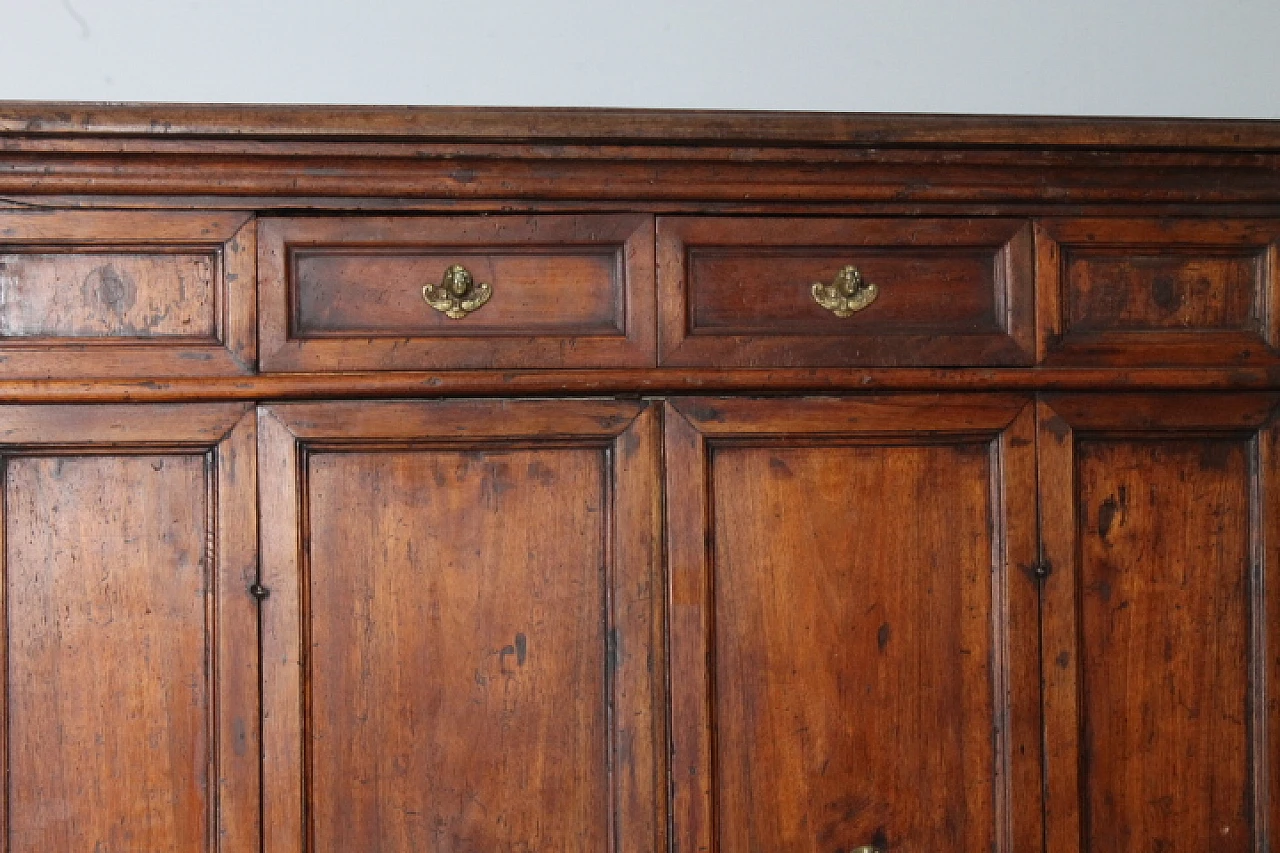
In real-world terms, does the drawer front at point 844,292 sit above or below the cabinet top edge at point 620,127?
below

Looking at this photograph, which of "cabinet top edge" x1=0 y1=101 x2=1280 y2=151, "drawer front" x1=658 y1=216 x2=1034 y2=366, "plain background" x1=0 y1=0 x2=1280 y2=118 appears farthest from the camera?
"plain background" x1=0 y1=0 x2=1280 y2=118

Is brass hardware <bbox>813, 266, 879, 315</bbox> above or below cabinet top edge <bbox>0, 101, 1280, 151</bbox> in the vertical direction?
below

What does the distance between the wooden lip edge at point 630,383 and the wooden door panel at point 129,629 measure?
28 millimetres

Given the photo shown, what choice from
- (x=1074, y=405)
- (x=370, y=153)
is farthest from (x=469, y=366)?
(x=1074, y=405)

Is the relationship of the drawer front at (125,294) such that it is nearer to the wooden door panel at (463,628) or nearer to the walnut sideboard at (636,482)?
the walnut sideboard at (636,482)

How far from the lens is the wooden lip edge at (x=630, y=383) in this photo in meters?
1.28

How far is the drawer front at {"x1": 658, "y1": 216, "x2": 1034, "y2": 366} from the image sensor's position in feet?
4.44

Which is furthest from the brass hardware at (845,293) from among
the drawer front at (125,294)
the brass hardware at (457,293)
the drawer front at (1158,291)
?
the drawer front at (125,294)

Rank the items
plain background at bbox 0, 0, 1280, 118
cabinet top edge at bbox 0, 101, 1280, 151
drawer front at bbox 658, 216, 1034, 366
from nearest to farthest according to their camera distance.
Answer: cabinet top edge at bbox 0, 101, 1280, 151 < drawer front at bbox 658, 216, 1034, 366 < plain background at bbox 0, 0, 1280, 118

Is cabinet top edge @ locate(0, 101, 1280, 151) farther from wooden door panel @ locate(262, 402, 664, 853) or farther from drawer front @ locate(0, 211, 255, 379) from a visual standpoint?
wooden door panel @ locate(262, 402, 664, 853)

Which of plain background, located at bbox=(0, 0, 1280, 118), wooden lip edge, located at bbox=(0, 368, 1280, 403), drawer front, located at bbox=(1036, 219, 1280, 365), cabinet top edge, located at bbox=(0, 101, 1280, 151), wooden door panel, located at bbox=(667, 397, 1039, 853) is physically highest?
plain background, located at bbox=(0, 0, 1280, 118)

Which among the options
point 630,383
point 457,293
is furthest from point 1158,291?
point 457,293

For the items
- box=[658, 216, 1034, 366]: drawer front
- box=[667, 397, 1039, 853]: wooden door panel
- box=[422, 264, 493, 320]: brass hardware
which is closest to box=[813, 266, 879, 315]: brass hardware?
box=[658, 216, 1034, 366]: drawer front

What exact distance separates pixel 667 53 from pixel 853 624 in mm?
1150
